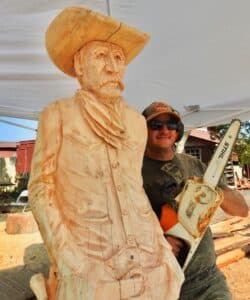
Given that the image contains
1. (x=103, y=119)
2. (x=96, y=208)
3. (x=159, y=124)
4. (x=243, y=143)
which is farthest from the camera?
(x=243, y=143)

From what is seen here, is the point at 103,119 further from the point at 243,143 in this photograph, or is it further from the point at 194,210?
the point at 243,143

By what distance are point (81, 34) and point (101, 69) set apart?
168 millimetres

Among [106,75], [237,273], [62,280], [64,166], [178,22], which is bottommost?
[237,273]

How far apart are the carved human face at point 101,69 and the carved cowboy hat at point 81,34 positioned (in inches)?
1.2

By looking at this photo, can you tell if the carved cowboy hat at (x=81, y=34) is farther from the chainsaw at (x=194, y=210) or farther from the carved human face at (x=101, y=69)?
the chainsaw at (x=194, y=210)

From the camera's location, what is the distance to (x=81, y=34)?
155 centimetres

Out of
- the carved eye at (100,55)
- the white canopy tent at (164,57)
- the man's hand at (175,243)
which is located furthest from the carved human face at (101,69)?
the white canopy tent at (164,57)

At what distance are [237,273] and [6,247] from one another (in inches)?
127

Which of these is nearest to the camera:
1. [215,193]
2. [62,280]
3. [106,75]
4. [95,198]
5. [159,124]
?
[62,280]

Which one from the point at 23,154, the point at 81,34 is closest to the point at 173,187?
the point at 81,34

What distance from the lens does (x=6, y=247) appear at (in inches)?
211

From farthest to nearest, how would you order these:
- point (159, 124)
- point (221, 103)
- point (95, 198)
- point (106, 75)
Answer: point (221, 103) → point (159, 124) → point (106, 75) → point (95, 198)

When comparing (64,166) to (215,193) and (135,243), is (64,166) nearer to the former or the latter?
(135,243)

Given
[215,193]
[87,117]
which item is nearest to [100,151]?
[87,117]
